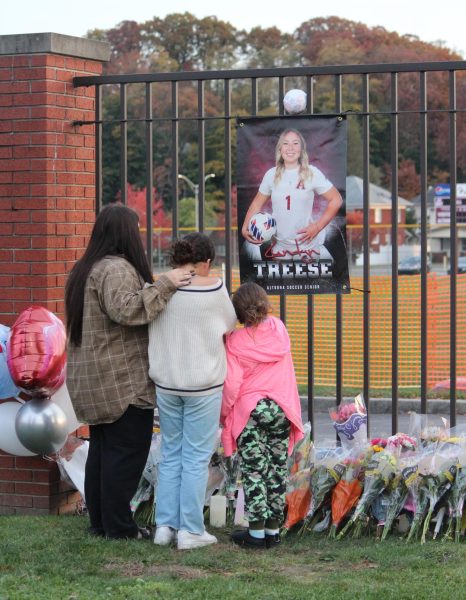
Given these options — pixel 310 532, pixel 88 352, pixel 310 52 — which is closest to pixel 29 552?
pixel 88 352

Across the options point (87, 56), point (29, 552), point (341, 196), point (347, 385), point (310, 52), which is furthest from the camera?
point (310, 52)

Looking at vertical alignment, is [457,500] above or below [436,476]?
below

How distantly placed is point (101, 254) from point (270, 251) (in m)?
1.14

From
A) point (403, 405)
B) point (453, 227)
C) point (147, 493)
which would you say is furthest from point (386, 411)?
point (147, 493)

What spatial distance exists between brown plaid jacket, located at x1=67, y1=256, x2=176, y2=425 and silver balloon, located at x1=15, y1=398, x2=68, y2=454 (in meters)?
0.19

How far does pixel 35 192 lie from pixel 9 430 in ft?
4.67

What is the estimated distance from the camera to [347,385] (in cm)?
1333

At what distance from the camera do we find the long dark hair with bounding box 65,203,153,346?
5215 millimetres

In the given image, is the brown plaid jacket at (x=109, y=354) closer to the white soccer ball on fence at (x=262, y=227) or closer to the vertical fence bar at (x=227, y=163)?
the vertical fence bar at (x=227, y=163)

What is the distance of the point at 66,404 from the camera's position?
570 centimetres

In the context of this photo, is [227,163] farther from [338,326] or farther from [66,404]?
[66,404]

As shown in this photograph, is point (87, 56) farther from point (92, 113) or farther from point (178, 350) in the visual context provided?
point (178, 350)

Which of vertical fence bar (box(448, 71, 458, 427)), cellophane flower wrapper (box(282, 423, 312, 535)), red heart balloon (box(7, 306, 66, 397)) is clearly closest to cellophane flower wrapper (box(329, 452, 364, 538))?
cellophane flower wrapper (box(282, 423, 312, 535))

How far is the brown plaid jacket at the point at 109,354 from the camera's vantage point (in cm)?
511
